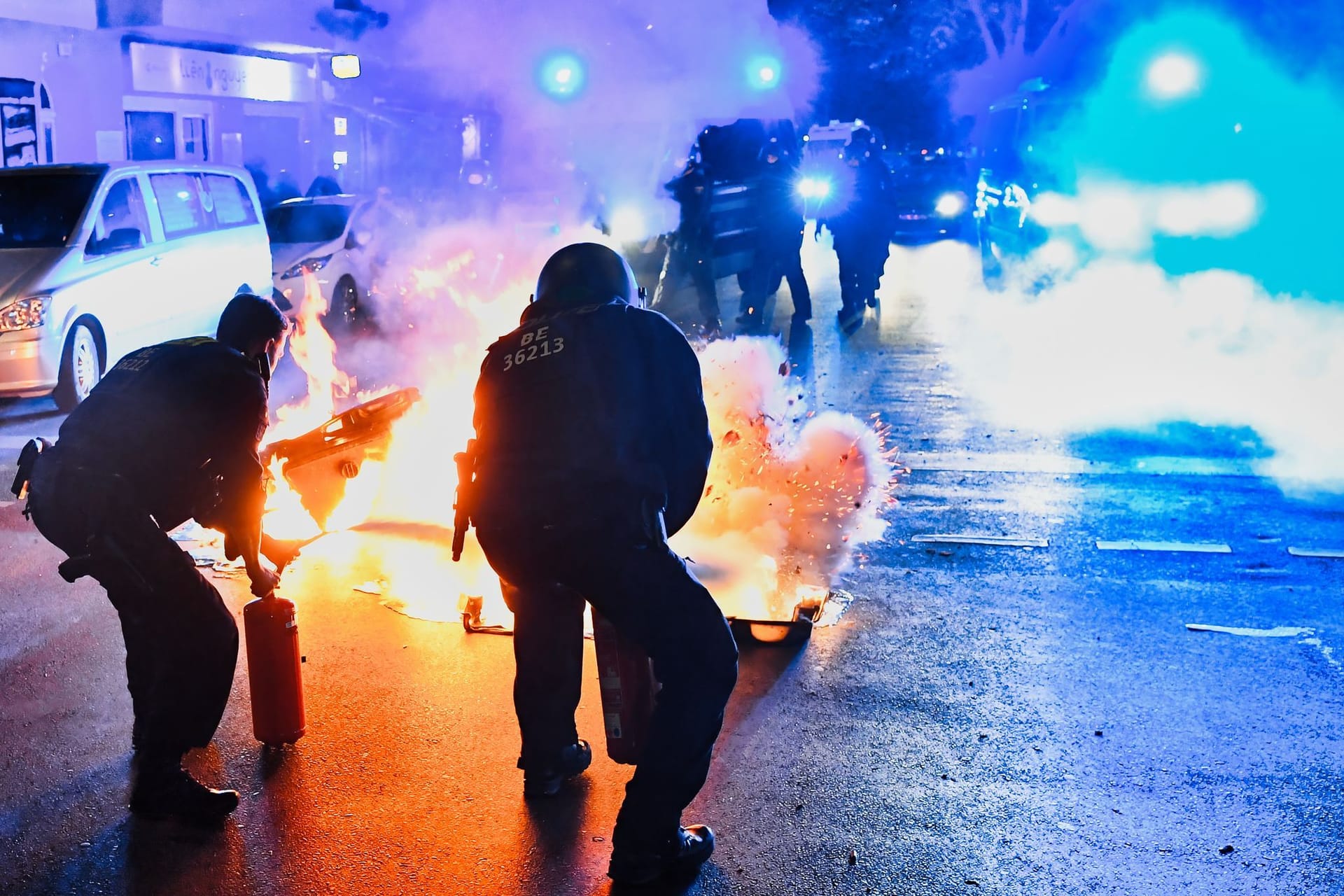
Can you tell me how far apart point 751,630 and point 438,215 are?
10271 millimetres

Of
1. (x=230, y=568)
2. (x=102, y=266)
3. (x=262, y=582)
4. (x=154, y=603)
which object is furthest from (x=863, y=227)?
(x=154, y=603)

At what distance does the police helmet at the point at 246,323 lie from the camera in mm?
3914

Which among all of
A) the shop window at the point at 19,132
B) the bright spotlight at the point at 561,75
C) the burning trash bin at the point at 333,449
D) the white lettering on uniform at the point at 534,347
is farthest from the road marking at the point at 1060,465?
the shop window at the point at 19,132

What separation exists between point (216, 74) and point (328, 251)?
1505cm

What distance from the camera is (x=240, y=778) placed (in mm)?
3914

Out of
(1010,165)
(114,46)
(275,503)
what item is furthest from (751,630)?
(114,46)

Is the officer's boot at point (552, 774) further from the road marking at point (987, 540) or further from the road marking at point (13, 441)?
the road marking at point (13, 441)

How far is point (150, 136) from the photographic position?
24.0 meters

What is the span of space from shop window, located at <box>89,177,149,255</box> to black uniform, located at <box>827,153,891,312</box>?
798 centimetres

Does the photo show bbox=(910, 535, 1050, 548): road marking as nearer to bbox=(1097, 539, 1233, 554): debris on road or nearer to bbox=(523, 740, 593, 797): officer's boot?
bbox=(1097, 539, 1233, 554): debris on road

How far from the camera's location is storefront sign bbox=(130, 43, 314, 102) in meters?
23.6

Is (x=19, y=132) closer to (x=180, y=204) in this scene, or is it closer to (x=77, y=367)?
(x=180, y=204)

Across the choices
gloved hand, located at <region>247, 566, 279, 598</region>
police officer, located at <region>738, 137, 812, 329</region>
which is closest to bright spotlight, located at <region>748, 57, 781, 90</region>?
police officer, located at <region>738, 137, 812, 329</region>

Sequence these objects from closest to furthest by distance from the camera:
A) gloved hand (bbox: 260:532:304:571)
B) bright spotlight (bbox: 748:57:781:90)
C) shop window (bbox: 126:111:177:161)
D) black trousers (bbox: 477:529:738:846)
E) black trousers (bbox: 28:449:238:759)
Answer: black trousers (bbox: 477:529:738:846), black trousers (bbox: 28:449:238:759), gloved hand (bbox: 260:532:304:571), bright spotlight (bbox: 748:57:781:90), shop window (bbox: 126:111:177:161)
